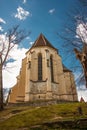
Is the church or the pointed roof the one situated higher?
the pointed roof

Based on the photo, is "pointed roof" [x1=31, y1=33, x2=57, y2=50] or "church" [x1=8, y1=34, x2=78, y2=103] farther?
"pointed roof" [x1=31, y1=33, x2=57, y2=50]

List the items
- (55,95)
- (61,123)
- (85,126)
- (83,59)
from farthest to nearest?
1. (55,95)
2. (83,59)
3. (61,123)
4. (85,126)

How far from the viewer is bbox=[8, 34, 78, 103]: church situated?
103 ft

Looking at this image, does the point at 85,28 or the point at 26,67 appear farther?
the point at 26,67

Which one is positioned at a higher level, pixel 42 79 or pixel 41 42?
pixel 41 42

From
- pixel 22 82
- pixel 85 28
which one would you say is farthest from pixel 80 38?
pixel 22 82

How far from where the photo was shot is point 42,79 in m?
32.9

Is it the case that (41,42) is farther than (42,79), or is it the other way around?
(41,42)

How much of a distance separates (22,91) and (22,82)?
1.88 metres

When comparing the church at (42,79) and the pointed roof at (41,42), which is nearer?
the church at (42,79)

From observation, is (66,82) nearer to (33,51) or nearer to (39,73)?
(39,73)

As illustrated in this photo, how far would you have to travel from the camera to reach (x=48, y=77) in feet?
106

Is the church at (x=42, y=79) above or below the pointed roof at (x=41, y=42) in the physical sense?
below

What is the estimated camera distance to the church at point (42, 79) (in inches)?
1241
